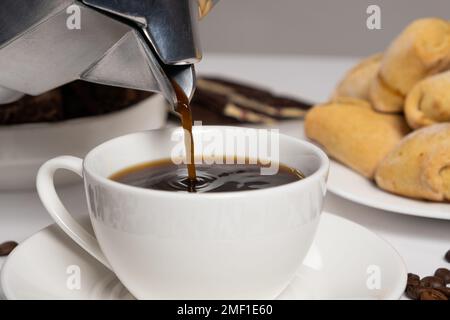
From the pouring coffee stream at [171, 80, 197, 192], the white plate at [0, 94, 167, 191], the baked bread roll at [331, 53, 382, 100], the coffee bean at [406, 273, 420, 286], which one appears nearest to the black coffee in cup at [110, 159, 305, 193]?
the pouring coffee stream at [171, 80, 197, 192]

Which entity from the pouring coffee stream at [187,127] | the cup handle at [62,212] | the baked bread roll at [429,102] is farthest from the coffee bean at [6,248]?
the baked bread roll at [429,102]

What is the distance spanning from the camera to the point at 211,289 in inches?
25.0

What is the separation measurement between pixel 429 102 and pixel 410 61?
9 centimetres

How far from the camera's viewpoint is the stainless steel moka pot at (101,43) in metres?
0.61

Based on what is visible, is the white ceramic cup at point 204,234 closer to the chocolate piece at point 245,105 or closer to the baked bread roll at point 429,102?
the baked bread roll at point 429,102

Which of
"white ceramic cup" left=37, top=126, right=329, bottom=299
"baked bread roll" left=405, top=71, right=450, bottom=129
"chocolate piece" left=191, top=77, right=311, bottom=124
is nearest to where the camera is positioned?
"white ceramic cup" left=37, top=126, right=329, bottom=299

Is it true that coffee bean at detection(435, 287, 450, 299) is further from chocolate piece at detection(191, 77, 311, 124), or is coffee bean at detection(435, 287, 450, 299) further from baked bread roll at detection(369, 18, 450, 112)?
chocolate piece at detection(191, 77, 311, 124)

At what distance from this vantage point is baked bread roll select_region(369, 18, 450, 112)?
1.00 m

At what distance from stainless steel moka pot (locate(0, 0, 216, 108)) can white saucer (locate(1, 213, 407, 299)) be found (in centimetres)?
15

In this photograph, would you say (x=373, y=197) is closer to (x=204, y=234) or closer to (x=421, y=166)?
(x=421, y=166)

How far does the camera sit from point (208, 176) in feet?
2.30
